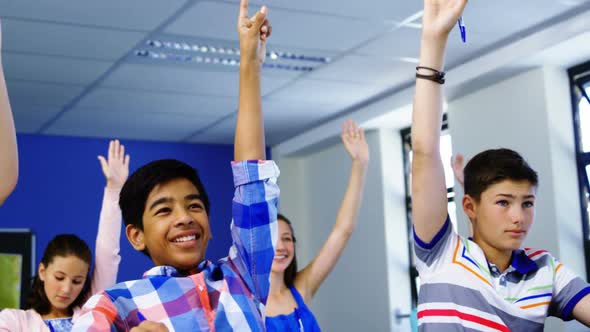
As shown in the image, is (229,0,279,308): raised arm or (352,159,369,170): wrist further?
(352,159,369,170): wrist

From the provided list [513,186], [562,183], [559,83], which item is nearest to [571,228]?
[562,183]

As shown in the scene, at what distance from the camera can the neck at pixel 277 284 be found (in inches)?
122

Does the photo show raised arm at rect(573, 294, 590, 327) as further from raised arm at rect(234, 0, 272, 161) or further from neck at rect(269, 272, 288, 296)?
neck at rect(269, 272, 288, 296)

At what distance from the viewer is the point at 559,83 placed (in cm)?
499

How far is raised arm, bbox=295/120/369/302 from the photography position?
2980 mm

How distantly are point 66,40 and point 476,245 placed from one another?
3.35m

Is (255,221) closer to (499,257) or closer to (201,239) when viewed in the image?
(201,239)

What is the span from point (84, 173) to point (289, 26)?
10.4ft

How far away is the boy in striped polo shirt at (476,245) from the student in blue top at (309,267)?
1.13 m

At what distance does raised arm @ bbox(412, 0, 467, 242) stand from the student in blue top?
1339 millimetres

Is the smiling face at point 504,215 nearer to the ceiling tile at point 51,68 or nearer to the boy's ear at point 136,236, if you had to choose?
the boy's ear at point 136,236

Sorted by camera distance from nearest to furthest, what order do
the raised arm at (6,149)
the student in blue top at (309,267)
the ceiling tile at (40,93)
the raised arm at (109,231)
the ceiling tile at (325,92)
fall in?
the raised arm at (6,149), the raised arm at (109,231), the student in blue top at (309,267), the ceiling tile at (40,93), the ceiling tile at (325,92)

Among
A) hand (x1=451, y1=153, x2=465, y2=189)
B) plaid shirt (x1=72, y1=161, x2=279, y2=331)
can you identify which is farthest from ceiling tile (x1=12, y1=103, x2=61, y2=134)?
plaid shirt (x1=72, y1=161, x2=279, y2=331)

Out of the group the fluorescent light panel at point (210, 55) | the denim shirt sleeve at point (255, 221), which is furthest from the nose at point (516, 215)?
the fluorescent light panel at point (210, 55)
